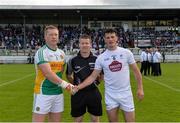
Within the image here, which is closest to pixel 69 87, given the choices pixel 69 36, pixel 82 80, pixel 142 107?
pixel 82 80

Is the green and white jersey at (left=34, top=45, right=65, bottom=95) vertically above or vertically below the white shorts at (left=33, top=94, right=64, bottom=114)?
above

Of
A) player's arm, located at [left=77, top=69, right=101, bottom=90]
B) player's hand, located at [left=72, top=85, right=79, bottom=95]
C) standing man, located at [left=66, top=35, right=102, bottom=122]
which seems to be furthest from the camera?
standing man, located at [left=66, top=35, right=102, bottom=122]

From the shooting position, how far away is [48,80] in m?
7.05

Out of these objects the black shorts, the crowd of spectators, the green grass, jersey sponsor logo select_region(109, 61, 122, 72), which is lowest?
the green grass

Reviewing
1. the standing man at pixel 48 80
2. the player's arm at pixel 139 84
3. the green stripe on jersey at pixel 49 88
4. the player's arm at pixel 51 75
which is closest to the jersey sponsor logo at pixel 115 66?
the player's arm at pixel 139 84

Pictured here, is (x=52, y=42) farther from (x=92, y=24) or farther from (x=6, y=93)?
(x=92, y=24)

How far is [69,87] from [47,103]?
1.47 ft

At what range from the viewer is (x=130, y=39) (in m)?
63.1

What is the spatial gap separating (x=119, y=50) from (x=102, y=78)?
2.72 ft

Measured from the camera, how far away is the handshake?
6913 mm

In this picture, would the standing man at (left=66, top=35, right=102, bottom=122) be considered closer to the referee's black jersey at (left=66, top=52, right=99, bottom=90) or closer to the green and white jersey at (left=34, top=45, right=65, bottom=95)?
the referee's black jersey at (left=66, top=52, right=99, bottom=90)

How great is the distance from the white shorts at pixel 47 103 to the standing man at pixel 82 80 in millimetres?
461

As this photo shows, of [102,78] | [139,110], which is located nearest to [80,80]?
[102,78]

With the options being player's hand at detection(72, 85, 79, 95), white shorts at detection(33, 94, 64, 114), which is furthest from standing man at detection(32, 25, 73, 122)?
player's hand at detection(72, 85, 79, 95)
